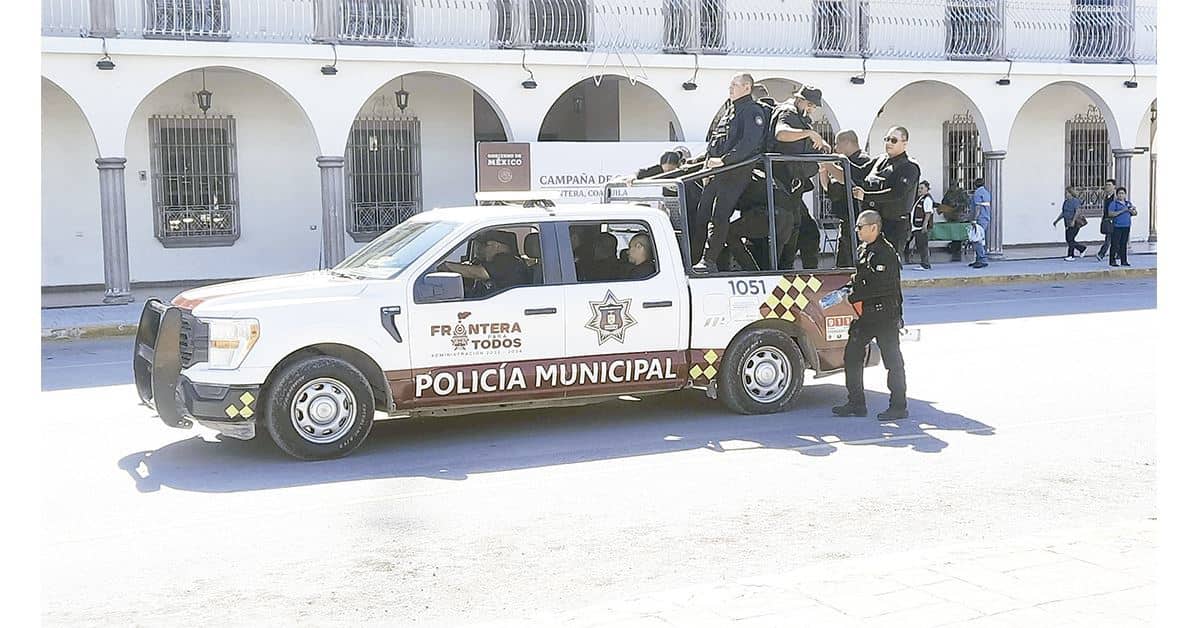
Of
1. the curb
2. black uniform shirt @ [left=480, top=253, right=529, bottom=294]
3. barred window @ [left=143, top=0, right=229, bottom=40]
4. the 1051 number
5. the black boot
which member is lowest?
the black boot

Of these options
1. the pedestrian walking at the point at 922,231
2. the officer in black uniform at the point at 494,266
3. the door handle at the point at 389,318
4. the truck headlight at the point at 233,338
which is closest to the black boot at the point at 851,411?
the officer in black uniform at the point at 494,266

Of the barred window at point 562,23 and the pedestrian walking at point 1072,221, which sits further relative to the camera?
the pedestrian walking at point 1072,221

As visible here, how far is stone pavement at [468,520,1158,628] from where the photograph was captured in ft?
16.1

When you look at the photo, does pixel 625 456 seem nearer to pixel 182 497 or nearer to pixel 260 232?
pixel 182 497

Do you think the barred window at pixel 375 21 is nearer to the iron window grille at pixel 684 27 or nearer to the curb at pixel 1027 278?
the iron window grille at pixel 684 27

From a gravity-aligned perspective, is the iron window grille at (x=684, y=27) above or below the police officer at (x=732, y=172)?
above

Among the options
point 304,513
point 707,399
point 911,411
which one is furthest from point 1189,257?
point 707,399

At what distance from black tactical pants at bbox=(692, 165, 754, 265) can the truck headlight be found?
363cm

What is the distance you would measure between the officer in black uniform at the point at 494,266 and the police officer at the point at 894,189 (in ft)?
10.0

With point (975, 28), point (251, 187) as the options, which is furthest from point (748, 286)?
point (975, 28)

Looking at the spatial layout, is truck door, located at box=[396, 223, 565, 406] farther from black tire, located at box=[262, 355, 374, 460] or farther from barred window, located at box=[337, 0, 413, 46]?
barred window, located at box=[337, 0, 413, 46]

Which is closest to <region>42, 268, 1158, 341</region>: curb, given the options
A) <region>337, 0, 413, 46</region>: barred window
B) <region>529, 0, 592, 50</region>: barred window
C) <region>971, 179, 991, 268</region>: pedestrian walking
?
<region>971, 179, 991, 268</region>: pedestrian walking

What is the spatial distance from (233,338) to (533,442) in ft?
7.19

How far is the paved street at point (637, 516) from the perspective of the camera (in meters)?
5.36
